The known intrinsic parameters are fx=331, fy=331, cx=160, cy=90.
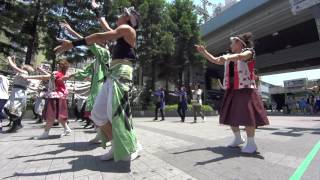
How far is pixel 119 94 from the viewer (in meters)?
4.37

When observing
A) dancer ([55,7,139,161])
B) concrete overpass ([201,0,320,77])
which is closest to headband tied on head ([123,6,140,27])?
dancer ([55,7,139,161])

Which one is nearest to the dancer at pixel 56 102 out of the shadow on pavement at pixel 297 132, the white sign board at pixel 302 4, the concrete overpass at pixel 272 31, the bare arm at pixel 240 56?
the bare arm at pixel 240 56

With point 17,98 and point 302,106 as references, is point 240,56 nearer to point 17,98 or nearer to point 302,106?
point 17,98

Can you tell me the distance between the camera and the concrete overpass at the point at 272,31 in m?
24.8

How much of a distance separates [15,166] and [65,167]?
703mm

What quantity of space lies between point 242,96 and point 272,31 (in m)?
25.4

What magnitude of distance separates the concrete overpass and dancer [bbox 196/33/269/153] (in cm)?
1868

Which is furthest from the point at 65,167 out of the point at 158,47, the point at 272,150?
the point at 158,47

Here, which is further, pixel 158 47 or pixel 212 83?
pixel 212 83

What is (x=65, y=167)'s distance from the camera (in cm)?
425

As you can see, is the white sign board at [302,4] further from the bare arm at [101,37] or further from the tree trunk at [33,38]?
the tree trunk at [33,38]

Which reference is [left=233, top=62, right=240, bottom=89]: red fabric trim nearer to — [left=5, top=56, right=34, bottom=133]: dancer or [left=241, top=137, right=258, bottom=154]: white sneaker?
[left=241, top=137, right=258, bottom=154]: white sneaker

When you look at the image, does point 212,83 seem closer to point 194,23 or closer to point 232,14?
point 194,23

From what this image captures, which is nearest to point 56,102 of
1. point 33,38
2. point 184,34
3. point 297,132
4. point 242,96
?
point 242,96
